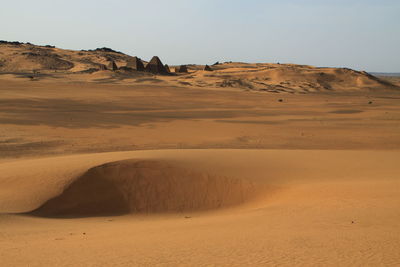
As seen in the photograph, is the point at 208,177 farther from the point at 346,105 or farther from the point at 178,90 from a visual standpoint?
the point at 178,90

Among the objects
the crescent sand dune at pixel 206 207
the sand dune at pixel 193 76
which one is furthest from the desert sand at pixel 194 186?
the sand dune at pixel 193 76

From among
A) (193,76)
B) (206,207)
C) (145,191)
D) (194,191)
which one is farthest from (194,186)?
(193,76)

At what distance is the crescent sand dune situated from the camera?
556cm

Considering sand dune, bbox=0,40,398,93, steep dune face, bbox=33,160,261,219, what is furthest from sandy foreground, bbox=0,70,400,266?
sand dune, bbox=0,40,398,93

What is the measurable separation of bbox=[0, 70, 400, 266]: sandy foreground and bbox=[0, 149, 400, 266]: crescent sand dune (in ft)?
0.09

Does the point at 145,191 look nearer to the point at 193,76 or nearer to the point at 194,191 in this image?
the point at 194,191

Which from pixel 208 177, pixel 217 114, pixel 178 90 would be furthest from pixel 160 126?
pixel 178 90

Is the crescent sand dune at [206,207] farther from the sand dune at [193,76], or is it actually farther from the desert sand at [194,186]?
the sand dune at [193,76]

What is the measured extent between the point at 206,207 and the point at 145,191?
1441 mm

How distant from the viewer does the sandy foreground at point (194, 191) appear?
18.7 ft

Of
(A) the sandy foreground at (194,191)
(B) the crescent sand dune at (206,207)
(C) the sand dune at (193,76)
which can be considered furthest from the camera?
(C) the sand dune at (193,76)

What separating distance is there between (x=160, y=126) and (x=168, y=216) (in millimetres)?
12576

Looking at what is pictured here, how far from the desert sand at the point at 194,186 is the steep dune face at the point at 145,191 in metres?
0.03

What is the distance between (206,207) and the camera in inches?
428
